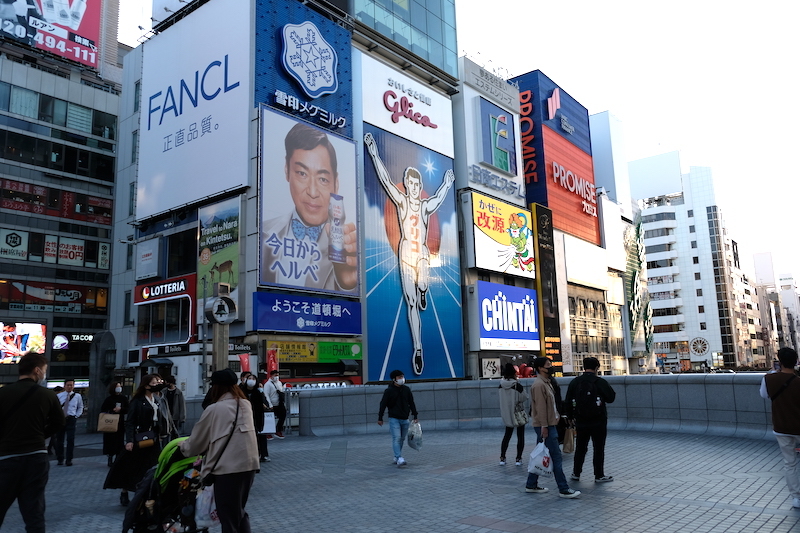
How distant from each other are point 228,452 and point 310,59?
32406 mm

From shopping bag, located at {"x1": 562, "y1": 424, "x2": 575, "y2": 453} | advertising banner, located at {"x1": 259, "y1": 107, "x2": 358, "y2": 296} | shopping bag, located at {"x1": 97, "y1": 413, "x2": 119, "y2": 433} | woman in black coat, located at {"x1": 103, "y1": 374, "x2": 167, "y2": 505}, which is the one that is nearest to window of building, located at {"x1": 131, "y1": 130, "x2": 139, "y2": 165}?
advertising banner, located at {"x1": 259, "y1": 107, "x2": 358, "y2": 296}

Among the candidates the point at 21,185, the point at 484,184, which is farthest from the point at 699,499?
A: the point at 21,185

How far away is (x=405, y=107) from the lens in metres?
41.9

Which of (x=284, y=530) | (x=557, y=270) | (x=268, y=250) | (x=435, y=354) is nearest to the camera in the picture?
(x=284, y=530)

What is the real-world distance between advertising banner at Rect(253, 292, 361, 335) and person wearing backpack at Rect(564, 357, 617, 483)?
22.2m

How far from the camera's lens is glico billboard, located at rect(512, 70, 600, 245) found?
186 ft

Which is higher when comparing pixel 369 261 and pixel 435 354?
pixel 369 261

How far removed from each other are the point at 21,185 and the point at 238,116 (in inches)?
851

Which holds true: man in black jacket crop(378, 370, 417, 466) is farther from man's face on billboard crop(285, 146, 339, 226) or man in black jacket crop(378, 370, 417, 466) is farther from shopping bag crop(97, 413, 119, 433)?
man's face on billboard crop(285, 146, 339, 226)

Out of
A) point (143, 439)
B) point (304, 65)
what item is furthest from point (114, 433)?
point (304, 65)

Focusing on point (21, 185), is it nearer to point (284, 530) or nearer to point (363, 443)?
point (363, 443)

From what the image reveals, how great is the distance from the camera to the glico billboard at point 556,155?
186 ft

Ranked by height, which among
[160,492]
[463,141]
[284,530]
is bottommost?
[284,530]

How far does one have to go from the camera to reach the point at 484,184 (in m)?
48.4
